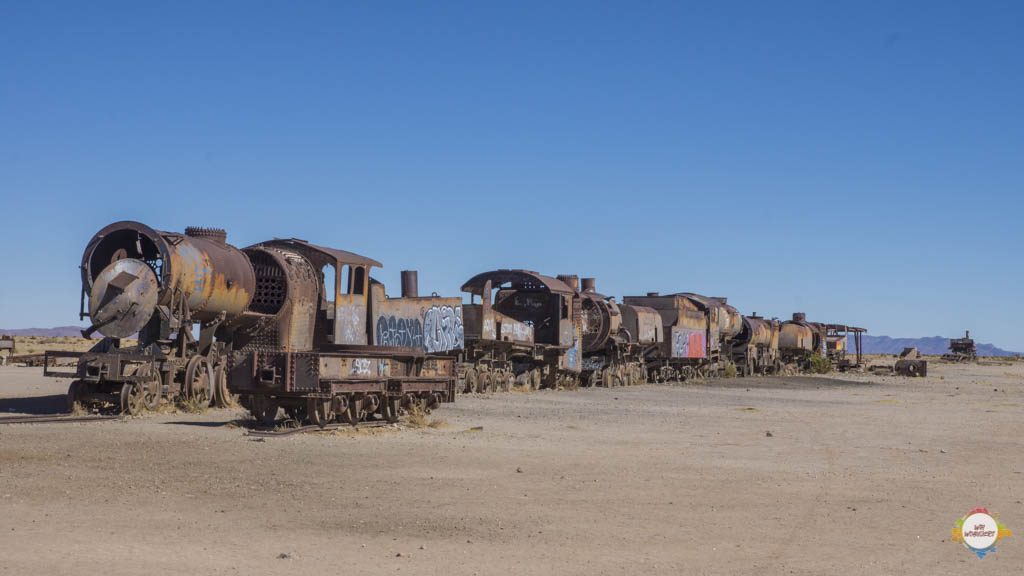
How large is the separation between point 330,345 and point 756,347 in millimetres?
43333

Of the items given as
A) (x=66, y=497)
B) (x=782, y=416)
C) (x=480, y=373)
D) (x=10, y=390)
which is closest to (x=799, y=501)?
(x=66, y=497)

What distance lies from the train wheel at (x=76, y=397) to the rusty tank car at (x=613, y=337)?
22315 mm

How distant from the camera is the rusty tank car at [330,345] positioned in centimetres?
1695

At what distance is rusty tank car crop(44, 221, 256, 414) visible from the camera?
1980 cm

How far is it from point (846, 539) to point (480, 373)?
22820 mm

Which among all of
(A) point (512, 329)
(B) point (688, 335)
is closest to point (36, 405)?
(A) point (512, 329)

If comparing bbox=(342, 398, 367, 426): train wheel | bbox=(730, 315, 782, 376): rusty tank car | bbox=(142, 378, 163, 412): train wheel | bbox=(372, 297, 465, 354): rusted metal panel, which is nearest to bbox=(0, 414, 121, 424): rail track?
bbox=(142, 378, 163, 412): train wheel

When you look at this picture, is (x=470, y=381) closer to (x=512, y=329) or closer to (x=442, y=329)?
(x=512, y=329)

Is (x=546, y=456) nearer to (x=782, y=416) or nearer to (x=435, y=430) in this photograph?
(x=435, y=430)

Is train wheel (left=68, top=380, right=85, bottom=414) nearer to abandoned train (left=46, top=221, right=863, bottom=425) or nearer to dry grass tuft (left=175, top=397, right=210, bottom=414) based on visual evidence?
abandoned train (left=46, top=221, right=863, bottom=425)

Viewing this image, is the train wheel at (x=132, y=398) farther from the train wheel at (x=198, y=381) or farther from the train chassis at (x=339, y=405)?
the train chassis at (x=339, y=405)

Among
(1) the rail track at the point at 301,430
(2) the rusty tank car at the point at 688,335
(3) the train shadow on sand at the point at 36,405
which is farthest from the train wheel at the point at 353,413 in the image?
(2) the rusty tank car at the point at 688,335

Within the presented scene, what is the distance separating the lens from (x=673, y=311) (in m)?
48.2

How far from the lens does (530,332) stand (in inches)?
1398
